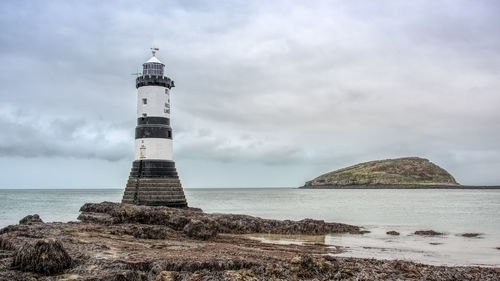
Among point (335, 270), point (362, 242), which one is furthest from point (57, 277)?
point (362, 242)

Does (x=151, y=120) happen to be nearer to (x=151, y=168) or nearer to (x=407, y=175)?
(x=151, y=168)

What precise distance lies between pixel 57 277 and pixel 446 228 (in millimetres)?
31883

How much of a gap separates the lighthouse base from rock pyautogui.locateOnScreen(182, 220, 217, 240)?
1267 centimetres

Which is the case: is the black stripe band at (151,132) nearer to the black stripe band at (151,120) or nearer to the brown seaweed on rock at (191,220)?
the black stripe band at (151,120)

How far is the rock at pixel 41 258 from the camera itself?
486 inches

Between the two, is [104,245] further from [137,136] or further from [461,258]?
[137,136]

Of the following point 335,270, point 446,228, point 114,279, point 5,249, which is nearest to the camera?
point 114,279

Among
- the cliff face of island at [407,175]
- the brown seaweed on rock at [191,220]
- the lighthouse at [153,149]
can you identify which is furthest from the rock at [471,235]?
the cliff face of island at [407,175]

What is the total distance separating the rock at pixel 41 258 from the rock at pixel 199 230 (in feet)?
38.0

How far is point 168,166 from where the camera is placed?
125ft

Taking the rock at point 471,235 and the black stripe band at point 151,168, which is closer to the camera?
the rock at point 471,235

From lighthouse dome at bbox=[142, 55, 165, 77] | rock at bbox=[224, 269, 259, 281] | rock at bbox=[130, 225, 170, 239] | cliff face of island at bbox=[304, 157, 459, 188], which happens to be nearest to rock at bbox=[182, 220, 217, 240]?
rock at bbox=[130, 225, 170, 239]

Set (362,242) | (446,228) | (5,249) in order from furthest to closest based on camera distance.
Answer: (446,228) < (362,242) < (5,249)

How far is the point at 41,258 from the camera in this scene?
1240 centimetres
